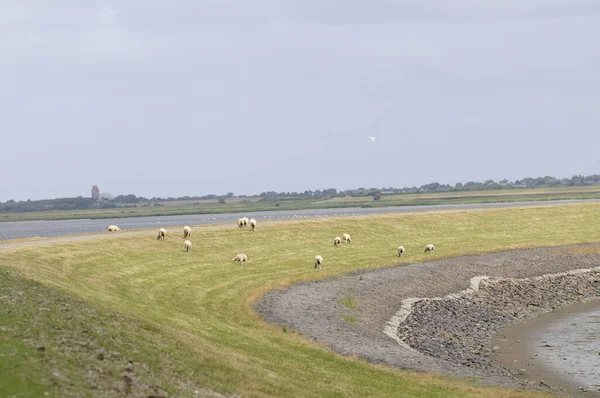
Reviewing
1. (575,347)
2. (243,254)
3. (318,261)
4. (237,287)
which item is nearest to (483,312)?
(575,347)

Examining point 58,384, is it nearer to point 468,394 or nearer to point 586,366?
point 468,394

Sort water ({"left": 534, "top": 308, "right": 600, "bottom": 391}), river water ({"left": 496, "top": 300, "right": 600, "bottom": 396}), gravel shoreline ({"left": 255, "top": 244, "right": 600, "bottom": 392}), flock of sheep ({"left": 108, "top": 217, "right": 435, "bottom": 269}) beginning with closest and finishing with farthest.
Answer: river water ({"left": 496, "top": 300, "right": 600, "bottom": 396}) < water ({"left": 534, "top": 308, "right": 600, "bottom": 391}) < gravel shoreline ({"left": 255, "top": 244, "right": 600, "bottom": 392}) < flock of sheep ({"left": 108, "top": 217, "right": 435, "bottom": 269})

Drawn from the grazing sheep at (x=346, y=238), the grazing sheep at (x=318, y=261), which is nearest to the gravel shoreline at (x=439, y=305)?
the grazing sheep at (x=318, y=261)

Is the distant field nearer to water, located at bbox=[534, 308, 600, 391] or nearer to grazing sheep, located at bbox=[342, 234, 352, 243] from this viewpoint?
grazing sheep, located at bbox=[342, 234, 352, 243]

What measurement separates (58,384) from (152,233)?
2192 inches

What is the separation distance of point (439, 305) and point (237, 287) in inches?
667

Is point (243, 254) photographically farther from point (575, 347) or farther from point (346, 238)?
point (575, 347)

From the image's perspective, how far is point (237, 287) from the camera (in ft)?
200

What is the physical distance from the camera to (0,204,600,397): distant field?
30734mm

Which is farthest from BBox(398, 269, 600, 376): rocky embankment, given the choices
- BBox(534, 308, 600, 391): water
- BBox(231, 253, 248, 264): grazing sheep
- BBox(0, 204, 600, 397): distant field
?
BBox(231, 253, 248, 264): grazing sheep

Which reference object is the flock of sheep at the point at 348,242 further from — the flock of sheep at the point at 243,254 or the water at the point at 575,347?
the water at the point at 575,347

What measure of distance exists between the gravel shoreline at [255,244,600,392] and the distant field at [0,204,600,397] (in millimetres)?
2388

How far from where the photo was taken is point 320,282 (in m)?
67.4

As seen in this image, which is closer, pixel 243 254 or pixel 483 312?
pixel 483 312
